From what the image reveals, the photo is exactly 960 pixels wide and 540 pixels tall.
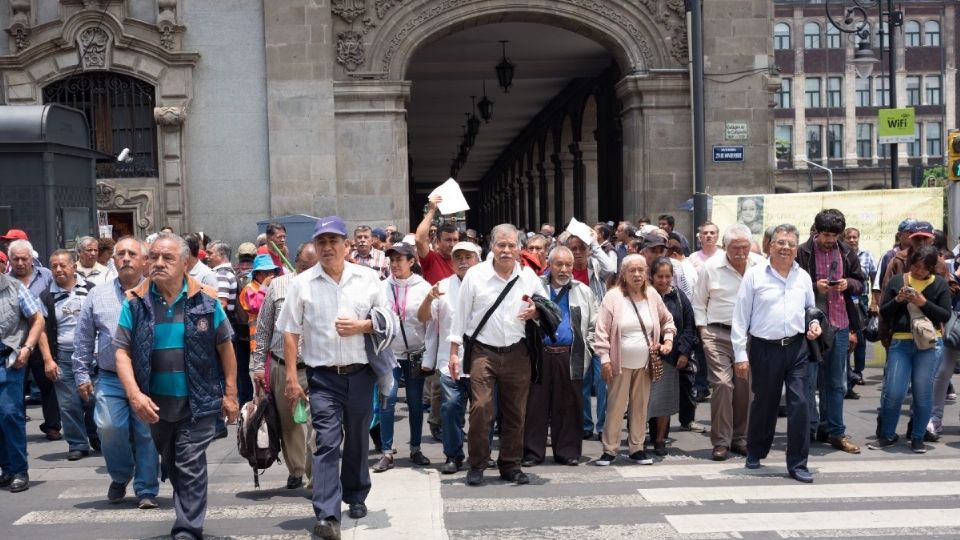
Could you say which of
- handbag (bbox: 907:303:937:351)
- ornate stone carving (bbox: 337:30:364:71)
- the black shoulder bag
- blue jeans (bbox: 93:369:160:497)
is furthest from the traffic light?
blue jeans (bbox: 93:369:160:497)

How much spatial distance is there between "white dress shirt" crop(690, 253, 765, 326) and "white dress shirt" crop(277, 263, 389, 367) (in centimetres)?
374

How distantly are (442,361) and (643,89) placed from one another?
39.9 ft

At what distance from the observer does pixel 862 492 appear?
855 cm

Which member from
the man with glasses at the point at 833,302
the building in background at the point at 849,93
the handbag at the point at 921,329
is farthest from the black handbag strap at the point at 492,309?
the building in background at the point at 849,93

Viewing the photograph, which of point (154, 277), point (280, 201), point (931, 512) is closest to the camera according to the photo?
point (154, 277)

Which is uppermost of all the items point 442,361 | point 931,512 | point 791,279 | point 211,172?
point 211,172

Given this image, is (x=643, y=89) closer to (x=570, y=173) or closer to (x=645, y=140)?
(x=645, y=140)

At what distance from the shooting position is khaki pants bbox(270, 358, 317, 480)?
8.90 meters

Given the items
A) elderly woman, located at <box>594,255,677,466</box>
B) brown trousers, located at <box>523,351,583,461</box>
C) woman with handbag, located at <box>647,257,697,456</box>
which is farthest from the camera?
woman with handbag, located at <box>647,257,697,456</box>

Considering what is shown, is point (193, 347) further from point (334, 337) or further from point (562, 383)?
point (562, 383)

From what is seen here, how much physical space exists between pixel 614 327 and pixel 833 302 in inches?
77.3

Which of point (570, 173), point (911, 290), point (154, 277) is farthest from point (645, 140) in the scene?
point (570, 173)

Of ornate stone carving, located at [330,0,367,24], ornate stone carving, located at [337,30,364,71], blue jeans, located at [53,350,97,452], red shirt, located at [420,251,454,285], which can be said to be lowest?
blue jeans, located at [53,350,97,452]

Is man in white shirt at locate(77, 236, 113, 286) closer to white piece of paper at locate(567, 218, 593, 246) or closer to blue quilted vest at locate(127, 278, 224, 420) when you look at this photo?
white piece of paper at locate(567, 218, 593, 246)
